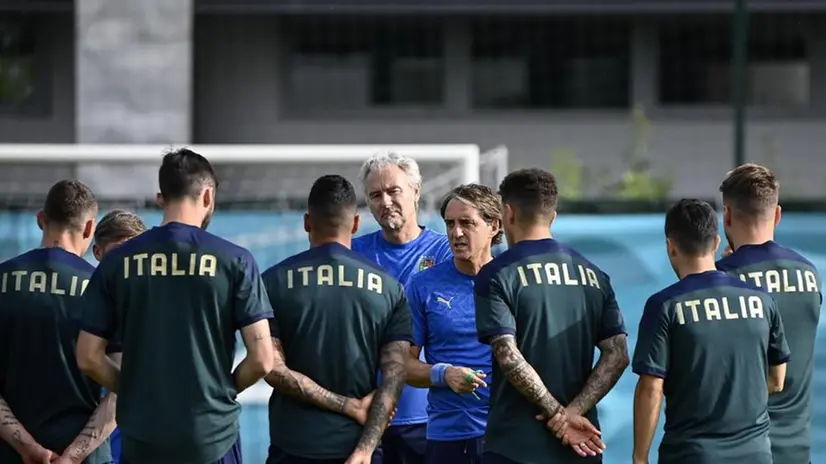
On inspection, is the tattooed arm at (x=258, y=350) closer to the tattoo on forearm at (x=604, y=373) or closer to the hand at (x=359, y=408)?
the hand at (x=359, y=408)

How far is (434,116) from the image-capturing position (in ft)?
54.7

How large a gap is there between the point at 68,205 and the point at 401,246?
1637 mm

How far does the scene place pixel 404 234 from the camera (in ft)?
20.3

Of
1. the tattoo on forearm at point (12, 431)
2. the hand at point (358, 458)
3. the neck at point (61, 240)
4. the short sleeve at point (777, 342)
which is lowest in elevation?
the hand at point (358, 458)

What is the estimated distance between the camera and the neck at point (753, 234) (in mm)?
5414

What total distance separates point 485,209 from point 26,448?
2.10 m

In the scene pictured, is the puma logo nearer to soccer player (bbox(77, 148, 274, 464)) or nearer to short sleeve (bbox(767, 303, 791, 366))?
soccer player (bbox(77, 148, 274, 464))

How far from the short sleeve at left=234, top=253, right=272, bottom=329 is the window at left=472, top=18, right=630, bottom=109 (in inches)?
480

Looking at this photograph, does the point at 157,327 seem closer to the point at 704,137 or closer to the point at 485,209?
the point at 485,209

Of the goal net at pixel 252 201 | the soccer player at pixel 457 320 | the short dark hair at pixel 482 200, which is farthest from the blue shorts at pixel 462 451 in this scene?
the goal net at pixel 252 201

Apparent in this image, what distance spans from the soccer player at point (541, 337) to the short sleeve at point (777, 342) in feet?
1.87

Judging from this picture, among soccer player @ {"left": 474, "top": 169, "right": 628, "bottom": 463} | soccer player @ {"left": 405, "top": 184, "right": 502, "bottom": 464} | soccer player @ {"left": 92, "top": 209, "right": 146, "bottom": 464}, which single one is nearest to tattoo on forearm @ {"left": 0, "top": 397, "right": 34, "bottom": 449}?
soccer player @ {"left": 92, "top": 209, "right": 146, "bottom": 464}

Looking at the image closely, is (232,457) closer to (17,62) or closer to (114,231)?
(114,231)

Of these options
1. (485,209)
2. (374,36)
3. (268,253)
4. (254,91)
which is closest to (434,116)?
(374,36)
